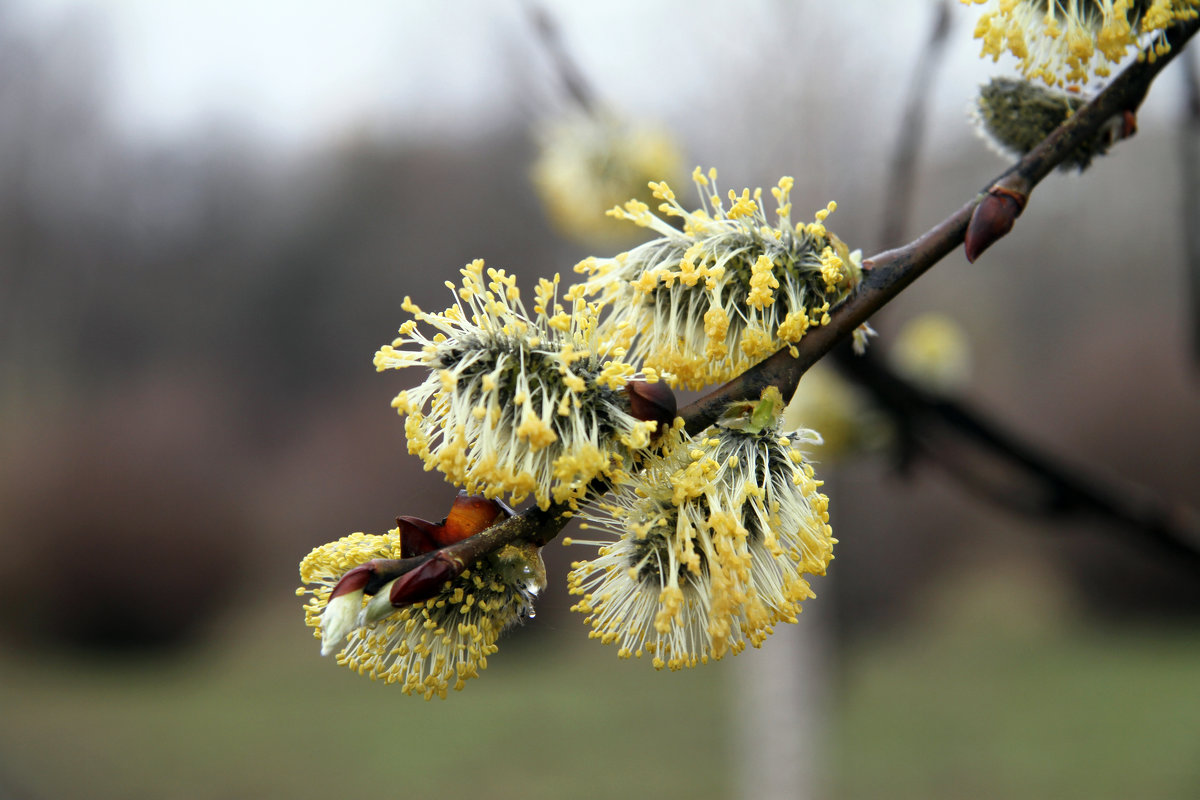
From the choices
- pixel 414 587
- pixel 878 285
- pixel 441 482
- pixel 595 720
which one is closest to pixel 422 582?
pixel 414 587

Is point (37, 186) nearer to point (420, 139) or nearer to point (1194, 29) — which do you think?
point (420, 139)

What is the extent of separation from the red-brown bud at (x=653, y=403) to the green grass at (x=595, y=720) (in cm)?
650

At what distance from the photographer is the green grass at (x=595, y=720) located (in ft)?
22.1

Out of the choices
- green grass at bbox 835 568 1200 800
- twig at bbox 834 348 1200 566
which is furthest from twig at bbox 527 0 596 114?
green grass at bbox 835 568 1200 800

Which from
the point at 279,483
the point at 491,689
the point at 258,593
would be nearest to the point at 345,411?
the point at 279,483

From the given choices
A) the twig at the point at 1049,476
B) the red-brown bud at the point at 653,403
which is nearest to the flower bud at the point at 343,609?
the red-brown bud at the point at 653,403

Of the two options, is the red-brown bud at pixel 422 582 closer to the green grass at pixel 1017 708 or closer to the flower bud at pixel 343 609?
the flower bud at pixel 343 609

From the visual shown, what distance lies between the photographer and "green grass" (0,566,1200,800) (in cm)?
674

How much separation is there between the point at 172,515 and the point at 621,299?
9154 millimetres

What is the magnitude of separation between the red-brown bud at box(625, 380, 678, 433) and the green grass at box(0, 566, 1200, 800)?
6.50 m

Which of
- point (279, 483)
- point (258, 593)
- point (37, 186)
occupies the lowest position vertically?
point (258, 593)

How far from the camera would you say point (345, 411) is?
1096 cm

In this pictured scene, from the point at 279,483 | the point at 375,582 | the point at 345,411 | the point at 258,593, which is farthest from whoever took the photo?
the point at 345,411

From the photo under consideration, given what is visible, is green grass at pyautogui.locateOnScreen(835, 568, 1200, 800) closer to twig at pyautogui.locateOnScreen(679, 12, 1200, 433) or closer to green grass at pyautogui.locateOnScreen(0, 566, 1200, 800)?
green grass at pyautogui.locateOnScreen(0, 566, 1200, 800)
